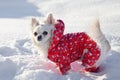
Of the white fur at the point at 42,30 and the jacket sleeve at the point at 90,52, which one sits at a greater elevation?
the white fur at the point at 42,30

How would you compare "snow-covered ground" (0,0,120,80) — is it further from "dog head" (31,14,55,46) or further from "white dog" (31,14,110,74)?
"dog head" (31,14,55,46)

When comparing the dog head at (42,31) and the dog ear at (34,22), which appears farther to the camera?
the dog ear at (34,22)

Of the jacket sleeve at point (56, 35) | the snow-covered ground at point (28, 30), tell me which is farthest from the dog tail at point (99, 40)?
the jacket sleeve at point (56, 35)

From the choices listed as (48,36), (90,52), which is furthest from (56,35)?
(90,52)

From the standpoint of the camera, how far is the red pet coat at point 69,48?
13.3ft

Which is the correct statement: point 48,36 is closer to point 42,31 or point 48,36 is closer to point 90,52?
point 42,31

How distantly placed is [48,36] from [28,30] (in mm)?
2440

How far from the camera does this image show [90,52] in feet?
13.5

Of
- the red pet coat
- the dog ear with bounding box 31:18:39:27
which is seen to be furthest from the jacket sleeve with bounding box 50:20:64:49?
the dog ear with bounding box 31:18:39:27

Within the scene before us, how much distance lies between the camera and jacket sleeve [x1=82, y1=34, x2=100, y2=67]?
406 cm

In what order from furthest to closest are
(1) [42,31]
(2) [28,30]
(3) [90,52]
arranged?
(2) [28,30] → (3) [90,52] → (1) [42,31]

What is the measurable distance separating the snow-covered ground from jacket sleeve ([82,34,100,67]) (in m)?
0.14

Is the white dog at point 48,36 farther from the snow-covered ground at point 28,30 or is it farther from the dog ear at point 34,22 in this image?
the snow-covered ground at point 28,30

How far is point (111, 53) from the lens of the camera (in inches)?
176
